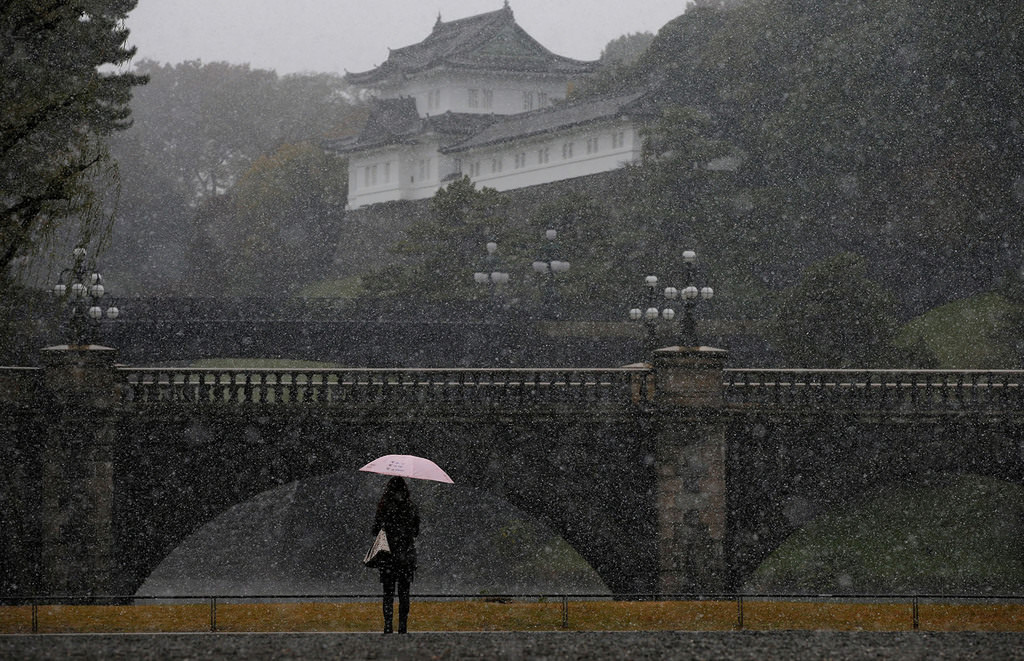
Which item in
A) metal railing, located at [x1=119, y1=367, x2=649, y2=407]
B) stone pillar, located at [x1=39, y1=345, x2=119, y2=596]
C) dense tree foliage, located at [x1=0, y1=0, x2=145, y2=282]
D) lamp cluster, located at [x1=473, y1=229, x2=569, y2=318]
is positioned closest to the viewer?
dense tree foliage, located at [x1=0, y1=0, x2=145, y2=282]

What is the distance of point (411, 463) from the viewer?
1894 cm

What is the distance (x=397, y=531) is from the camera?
18.0 metres

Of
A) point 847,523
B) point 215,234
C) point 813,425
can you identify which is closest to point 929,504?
point 847,523

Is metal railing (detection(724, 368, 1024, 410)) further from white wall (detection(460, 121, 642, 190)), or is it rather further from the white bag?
white wall (detection(460, 121, 642, 190))

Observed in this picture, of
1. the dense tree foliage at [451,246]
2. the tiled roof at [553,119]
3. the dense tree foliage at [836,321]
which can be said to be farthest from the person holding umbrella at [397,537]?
the tiled roof at [553,119]

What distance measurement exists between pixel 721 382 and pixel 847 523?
711 inches

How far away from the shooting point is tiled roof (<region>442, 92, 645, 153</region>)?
230 feet

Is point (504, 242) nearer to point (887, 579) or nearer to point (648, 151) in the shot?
point (648, 151)

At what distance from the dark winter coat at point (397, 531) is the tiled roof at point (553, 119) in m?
52.5

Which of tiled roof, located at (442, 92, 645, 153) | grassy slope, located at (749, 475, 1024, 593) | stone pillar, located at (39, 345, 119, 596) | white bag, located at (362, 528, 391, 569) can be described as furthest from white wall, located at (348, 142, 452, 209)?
white bag, located at (362, 528, 391, 569)

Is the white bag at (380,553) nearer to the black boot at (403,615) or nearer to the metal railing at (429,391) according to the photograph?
the black boot at (403,615)

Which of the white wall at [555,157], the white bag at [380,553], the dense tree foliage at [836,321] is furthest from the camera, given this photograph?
the white wall at [555,157]

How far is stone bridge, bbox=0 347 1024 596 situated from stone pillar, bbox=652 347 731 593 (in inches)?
1.6

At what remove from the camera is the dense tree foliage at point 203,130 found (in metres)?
89.0
